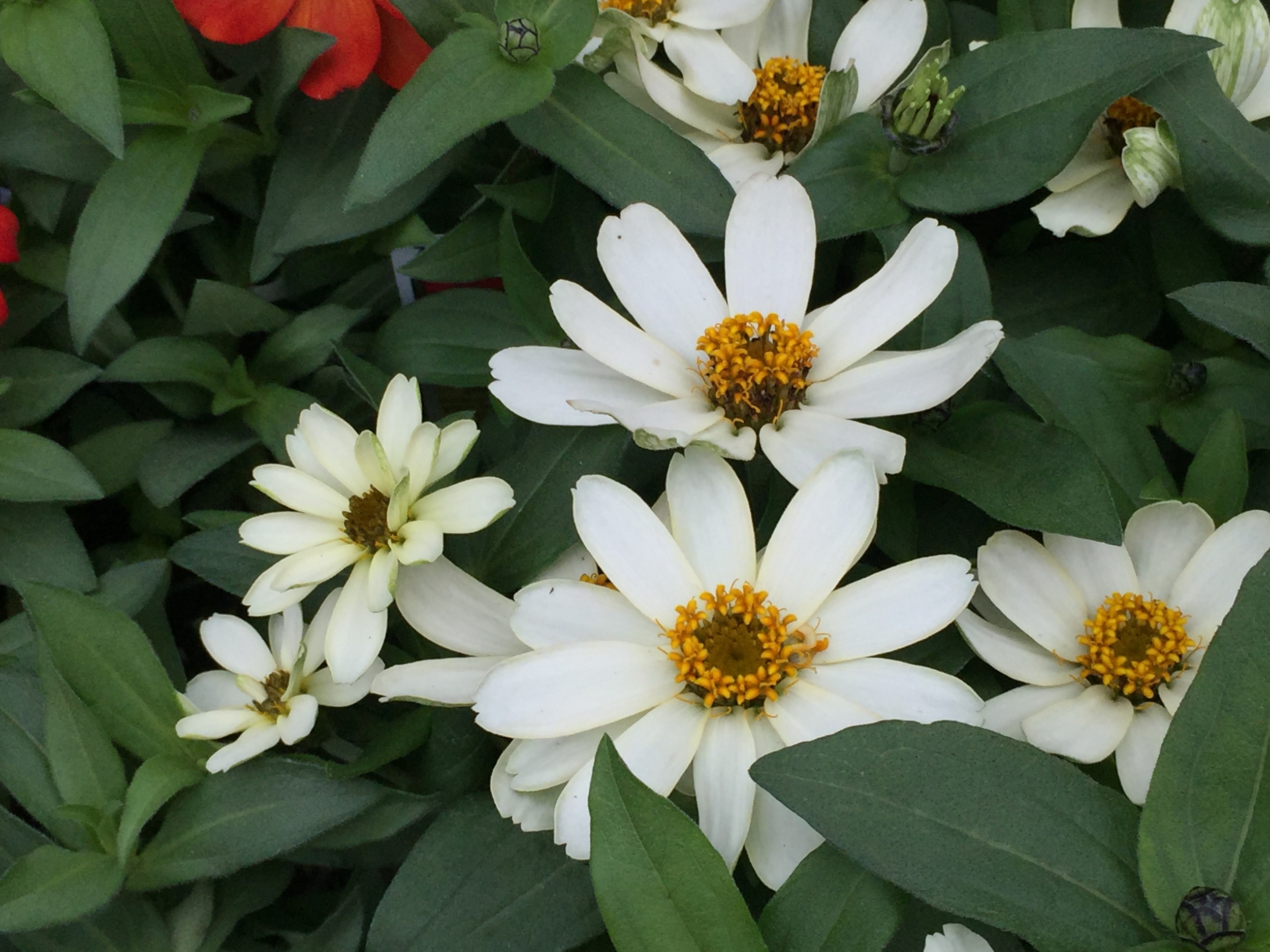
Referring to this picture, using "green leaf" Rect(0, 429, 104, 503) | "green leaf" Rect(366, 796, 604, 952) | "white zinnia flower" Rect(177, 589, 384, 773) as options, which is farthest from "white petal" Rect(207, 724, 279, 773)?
"green leaf" Rect(0, 429, 104, 503)

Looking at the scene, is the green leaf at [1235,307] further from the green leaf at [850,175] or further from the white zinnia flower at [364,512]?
the white zinnia flower at [364,512]

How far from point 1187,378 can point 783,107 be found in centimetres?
35

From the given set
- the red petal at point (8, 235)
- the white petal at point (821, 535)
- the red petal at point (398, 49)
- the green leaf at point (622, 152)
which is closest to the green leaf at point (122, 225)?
the red petal at point (8, 235)

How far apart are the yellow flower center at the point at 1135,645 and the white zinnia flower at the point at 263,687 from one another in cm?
46

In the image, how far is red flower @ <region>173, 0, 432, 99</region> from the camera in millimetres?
814

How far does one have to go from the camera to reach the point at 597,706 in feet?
1.99

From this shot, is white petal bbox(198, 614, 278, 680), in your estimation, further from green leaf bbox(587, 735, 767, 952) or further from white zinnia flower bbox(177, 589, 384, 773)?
green leaf bbox(587, 735, 767, 952)

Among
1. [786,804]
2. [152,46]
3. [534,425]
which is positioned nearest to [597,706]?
[786,804]

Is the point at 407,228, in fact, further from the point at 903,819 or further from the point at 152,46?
the point at 903,819

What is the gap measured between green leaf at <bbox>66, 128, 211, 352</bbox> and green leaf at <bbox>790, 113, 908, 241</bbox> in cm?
48

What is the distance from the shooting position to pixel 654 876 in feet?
1.81

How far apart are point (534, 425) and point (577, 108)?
23 cm

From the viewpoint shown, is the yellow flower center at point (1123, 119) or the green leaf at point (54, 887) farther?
the yellow flower center at point (1123, 119)

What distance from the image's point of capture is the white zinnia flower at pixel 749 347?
2.13 feet
